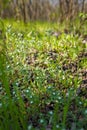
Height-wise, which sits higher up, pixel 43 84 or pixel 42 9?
pixel 42 9

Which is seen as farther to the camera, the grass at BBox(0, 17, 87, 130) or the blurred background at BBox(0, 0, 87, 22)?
the blurred background at BBox(0, 0, 87, 22)

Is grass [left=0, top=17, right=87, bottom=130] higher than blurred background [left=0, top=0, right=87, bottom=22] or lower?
lower

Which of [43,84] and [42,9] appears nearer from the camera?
[43,84]

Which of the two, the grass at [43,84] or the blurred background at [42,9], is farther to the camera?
the blurred background at [42,9]

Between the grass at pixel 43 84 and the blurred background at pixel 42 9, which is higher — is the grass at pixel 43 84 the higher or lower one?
the lower one

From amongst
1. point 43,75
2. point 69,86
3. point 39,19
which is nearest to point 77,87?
point 69,86
